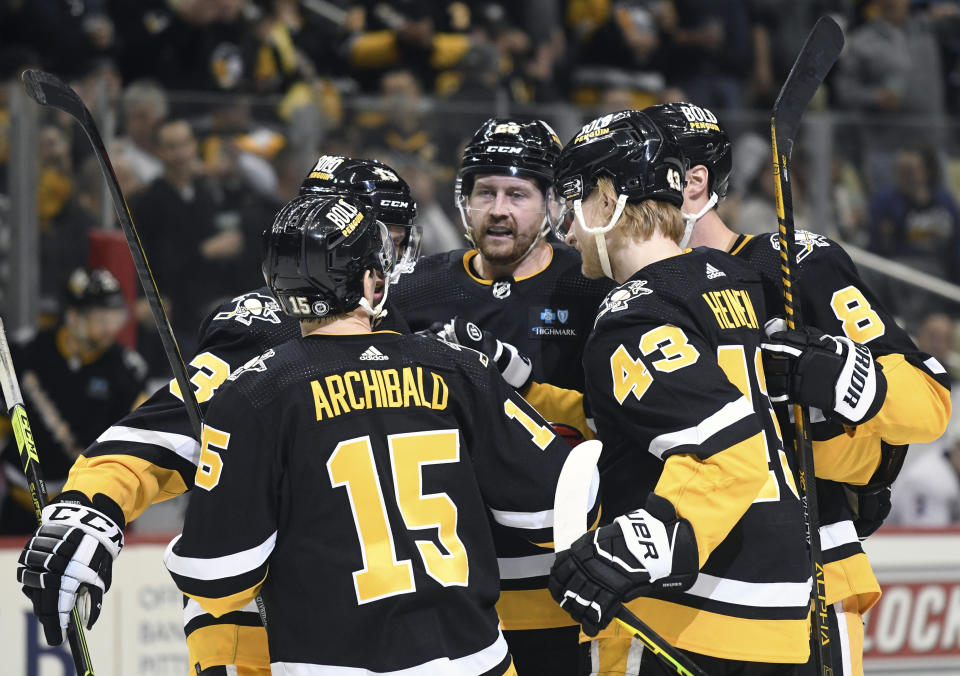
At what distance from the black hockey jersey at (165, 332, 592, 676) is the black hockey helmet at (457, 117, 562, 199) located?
3.31 ft

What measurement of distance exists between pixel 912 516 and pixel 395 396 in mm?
4295

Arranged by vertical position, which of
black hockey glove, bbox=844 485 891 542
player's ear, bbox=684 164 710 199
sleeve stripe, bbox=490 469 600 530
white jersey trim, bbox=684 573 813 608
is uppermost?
player's ear, bbox=684 164 710 199

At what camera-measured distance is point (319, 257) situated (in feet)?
7.45

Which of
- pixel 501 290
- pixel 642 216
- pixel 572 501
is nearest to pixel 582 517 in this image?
pixel 572 501

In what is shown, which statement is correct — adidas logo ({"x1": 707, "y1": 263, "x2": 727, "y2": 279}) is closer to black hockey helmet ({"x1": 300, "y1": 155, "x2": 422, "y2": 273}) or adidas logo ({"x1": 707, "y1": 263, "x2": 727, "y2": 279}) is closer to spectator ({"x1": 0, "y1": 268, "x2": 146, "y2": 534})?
black hockey helmet ({"x1": 300, "y1": 155, "x2": 422, "y2": 273})

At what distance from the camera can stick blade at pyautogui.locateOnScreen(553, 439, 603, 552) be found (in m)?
2.31

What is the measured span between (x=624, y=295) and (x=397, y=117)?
3756mm

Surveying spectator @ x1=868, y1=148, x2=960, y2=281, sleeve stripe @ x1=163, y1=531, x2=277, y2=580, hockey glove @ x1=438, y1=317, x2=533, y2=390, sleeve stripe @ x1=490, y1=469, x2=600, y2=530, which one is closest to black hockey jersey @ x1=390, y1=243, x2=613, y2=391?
hockey glove @ x1=438, y1=317, x2=533, y2=390

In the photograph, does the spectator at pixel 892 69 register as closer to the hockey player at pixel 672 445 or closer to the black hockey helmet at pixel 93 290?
the black hockey helmet at pixel 93 290

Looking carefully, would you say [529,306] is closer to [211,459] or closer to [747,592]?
[747,592]

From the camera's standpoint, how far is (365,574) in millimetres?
2199

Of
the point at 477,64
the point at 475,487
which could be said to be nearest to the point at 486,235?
the point at 475,487

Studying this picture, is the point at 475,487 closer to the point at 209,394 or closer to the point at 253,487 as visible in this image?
the point at 253,487

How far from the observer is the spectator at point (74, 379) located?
551cm
